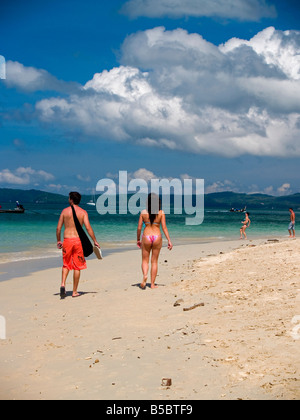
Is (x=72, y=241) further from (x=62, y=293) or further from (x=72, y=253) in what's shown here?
(x=62, y=293)

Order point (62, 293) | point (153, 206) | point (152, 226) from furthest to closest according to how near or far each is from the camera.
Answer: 1. point (152, 226)
2. point (153, 206)
3. point (62, 293)

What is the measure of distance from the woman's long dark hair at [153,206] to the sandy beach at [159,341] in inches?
68.5

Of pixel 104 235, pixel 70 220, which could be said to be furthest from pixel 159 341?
pixel 104 235

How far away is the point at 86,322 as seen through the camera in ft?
22.8

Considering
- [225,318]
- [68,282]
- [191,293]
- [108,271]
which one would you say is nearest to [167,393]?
[225,318]

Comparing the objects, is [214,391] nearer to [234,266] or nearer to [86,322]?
[86,322]

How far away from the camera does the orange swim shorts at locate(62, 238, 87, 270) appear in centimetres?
881

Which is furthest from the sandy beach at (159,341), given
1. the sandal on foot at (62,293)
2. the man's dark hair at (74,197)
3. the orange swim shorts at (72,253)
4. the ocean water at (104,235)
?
the ocean water at (104,235)

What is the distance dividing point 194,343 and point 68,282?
6.65 m

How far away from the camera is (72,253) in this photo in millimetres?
8844

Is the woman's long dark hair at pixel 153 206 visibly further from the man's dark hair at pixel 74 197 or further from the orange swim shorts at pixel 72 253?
the orange swim shorts at pixel 72 253

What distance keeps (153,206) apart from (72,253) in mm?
2107
